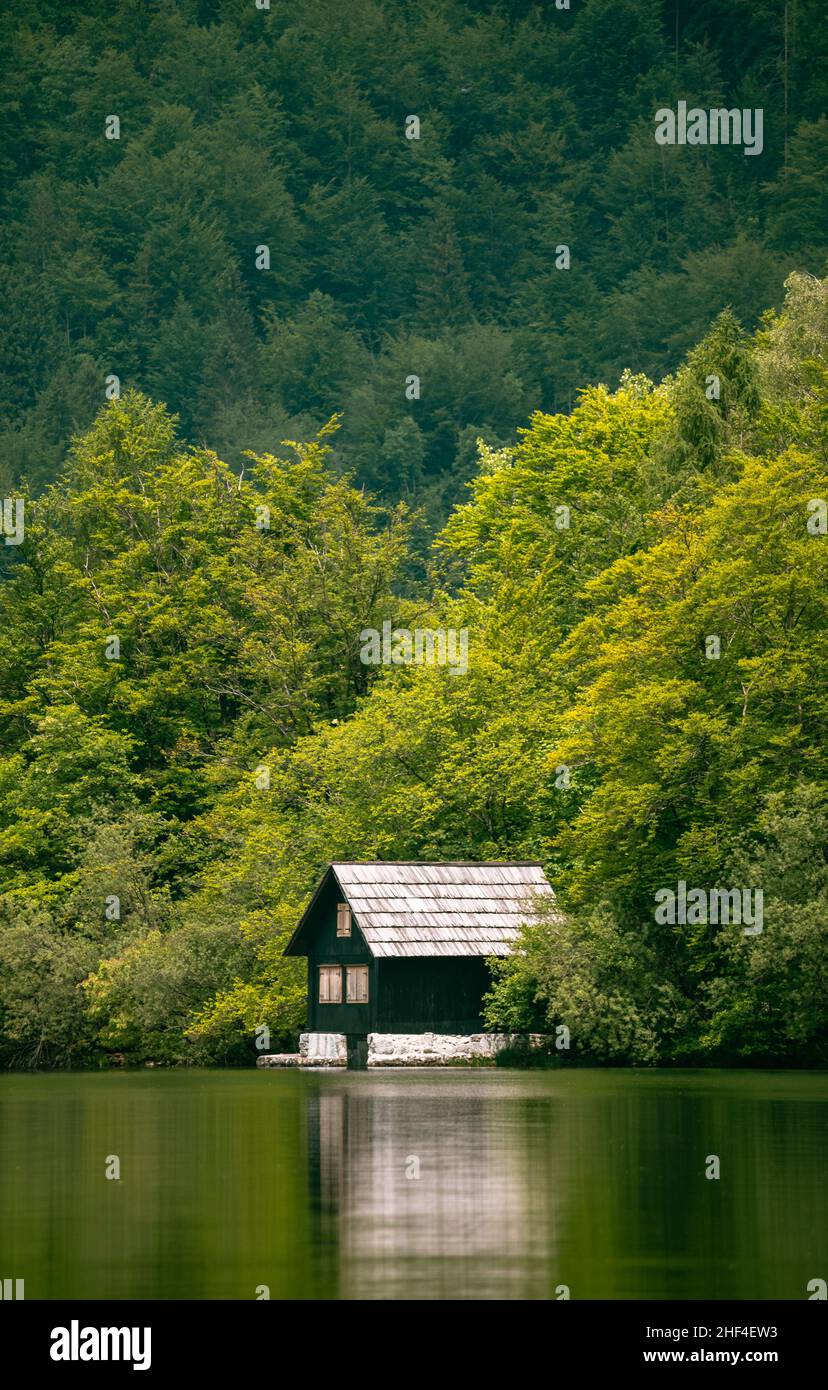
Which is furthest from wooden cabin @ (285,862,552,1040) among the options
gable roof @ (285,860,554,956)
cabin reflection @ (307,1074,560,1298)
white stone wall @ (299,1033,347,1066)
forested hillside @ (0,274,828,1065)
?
cabin reflection @ (307,1074,560,1298)

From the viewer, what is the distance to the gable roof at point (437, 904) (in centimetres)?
Result: 5006

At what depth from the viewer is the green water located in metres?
16.0

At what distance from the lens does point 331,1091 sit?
3903cm

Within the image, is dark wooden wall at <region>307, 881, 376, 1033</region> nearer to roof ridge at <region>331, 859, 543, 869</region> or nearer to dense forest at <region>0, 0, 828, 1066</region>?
roof ridge at <region>331, 859, 543, 869</region>

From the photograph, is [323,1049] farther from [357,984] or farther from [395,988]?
[395,988]

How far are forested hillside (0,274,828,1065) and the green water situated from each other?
13.2m

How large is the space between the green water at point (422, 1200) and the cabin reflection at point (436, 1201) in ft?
0.11

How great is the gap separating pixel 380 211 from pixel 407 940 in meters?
119

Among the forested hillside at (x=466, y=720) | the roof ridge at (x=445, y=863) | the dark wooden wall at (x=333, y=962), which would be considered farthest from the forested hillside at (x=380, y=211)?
the dark wooden wall at (x=333, y=962)

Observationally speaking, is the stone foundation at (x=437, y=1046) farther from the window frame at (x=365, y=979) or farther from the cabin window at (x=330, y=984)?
the cabin window at (x=330, y=984)

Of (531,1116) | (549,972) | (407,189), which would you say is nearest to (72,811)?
(549,972)

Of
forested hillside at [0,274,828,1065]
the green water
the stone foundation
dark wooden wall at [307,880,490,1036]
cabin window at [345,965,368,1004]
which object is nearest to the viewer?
the green water

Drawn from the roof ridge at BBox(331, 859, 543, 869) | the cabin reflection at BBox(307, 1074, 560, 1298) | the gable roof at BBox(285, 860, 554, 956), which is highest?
the roof ridge at BBox(331, 859, 543, 869)
